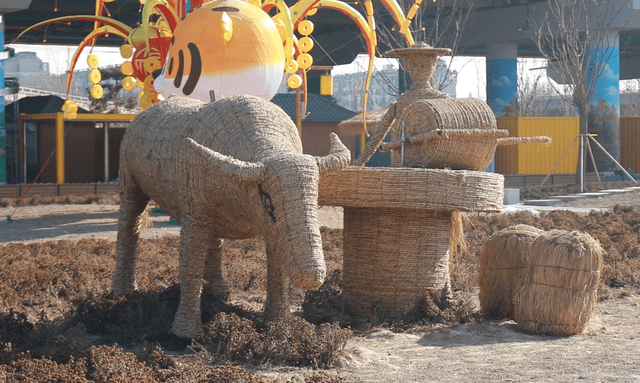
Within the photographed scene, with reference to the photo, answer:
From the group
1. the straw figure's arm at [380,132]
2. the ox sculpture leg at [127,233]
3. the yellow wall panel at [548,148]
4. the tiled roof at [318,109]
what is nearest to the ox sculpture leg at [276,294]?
the ox sculpture leg at [127,233]

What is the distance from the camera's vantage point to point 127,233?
777 cm

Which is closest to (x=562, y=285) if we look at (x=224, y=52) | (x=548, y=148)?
(x=224, y=52)

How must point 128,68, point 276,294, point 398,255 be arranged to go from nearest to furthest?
point 276,294 < point 398,255 < point 128,68

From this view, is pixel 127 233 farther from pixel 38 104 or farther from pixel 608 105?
pixel 608 105

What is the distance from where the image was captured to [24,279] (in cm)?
851

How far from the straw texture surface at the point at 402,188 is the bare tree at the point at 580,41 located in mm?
20132

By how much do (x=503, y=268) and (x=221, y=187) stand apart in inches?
112

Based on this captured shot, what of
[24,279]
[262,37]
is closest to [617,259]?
[262,37]

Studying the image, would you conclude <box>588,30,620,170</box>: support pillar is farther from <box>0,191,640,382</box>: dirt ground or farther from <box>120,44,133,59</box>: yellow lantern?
<box>120,44,133,59</box>: yellow lantern

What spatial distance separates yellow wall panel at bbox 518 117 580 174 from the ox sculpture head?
2513cm

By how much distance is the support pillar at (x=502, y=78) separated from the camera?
31.9 m

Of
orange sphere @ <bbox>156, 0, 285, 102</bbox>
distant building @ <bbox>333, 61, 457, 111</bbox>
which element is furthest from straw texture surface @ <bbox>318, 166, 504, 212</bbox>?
distant building @ <bbox>333, 61, 457, 111</bbox>

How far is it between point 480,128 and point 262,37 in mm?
3968

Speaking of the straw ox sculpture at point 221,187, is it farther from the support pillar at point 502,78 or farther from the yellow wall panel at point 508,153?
the support pillar at point 502,78
